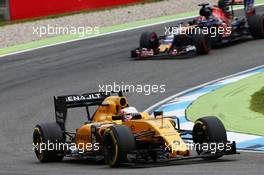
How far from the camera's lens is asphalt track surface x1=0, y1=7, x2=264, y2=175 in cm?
1235

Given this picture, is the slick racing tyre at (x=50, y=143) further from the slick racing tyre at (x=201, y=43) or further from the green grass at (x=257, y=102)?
the slick racing tyre at (x=201, y=43)

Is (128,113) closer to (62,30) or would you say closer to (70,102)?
(70,102)

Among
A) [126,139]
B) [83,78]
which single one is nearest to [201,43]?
[83,78]

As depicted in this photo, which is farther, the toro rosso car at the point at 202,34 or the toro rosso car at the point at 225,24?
the toro rosso car at the point at 225,24

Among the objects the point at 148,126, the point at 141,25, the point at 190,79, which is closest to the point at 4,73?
the point at 190,79

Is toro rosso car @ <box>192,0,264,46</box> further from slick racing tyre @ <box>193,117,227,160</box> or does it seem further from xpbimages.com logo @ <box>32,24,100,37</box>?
slick racing tyre @ <box>193,117,227,160</box>

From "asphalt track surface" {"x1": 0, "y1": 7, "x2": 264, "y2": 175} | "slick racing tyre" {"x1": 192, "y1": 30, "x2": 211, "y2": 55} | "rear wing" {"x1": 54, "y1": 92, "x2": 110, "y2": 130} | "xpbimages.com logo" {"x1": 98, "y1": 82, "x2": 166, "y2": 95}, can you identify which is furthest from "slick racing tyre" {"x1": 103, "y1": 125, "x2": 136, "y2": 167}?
"slick racing tyre" {"x1": 192, "y1": 30, "x2": 211, "y2": 55}

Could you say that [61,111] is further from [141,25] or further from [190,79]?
[141,25]

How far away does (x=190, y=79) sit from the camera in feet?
66.6

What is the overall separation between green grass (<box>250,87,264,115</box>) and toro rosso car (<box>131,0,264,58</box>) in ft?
19.2

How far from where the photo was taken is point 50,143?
517 inches

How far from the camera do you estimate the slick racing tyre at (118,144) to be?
11531 mm

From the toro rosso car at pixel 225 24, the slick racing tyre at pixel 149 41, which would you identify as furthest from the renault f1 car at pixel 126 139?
the toro rosso car at pixel 225 24

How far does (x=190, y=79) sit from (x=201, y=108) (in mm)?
3899
